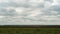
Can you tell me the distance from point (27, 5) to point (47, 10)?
198 millimetres

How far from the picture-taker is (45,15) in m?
1.62

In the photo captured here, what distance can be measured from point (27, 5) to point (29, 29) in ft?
0.76

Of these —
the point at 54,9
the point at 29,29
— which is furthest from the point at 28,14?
the point at 54,9

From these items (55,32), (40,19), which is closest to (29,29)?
(40,19)

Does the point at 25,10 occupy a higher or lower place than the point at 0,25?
higher

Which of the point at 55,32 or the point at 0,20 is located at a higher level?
the point at 0,20

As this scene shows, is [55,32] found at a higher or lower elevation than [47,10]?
lower

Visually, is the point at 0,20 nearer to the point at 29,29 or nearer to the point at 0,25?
the point at 0,25

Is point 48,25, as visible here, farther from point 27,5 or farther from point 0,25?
point 0,25

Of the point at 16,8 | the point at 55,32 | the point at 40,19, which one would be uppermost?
the point at 16,8

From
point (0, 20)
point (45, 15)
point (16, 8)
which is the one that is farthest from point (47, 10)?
point (0, 20)

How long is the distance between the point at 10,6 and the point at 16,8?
6 cm

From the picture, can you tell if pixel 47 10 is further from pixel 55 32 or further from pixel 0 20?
pixel 0 20

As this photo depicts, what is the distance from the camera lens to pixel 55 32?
5.29 feet
